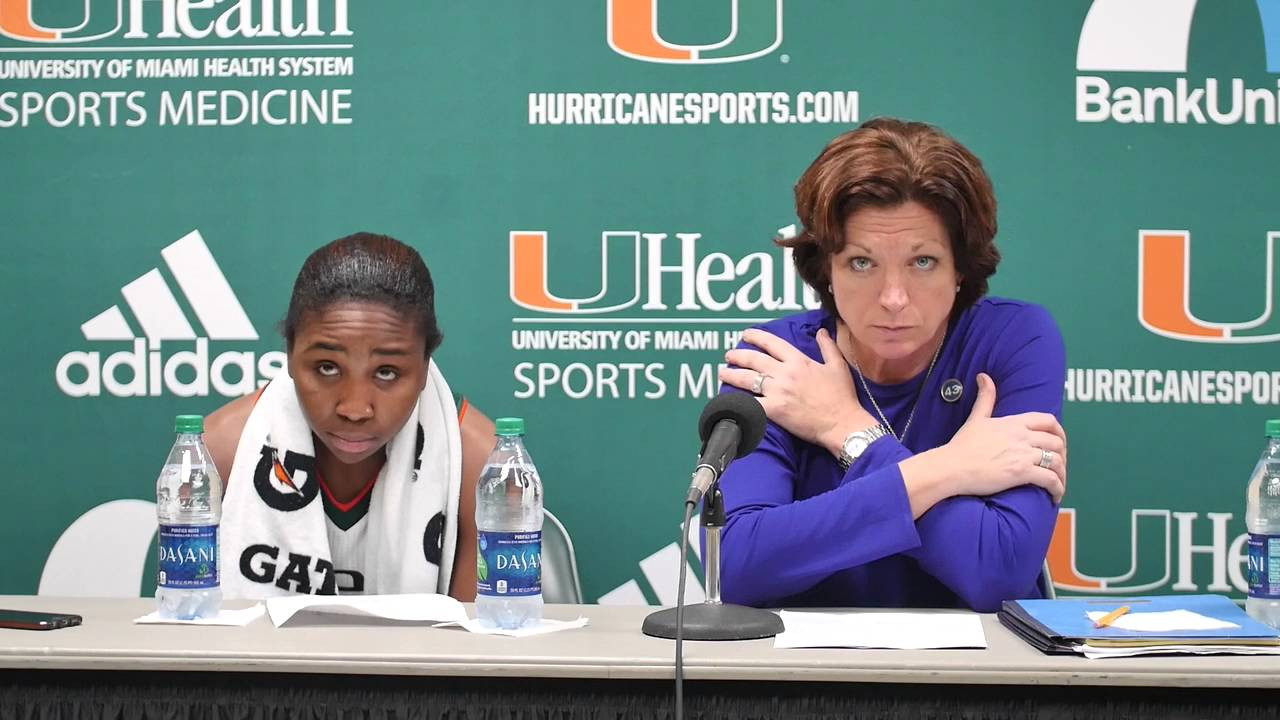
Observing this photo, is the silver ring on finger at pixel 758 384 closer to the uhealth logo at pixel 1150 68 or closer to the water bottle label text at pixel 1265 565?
the water bottle label text at pixel 1265 565

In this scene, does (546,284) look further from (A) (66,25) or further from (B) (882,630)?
(B) (882,630)

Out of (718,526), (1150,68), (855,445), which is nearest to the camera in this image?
(718,526)

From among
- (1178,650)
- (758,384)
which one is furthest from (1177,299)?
(1178,650)

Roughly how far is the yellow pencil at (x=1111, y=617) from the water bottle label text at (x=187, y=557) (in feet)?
3.90

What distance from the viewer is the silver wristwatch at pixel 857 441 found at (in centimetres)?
199

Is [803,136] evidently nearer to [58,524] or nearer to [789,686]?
[789,686]

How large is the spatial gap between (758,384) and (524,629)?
1.92ft

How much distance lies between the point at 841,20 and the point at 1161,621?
159 cm

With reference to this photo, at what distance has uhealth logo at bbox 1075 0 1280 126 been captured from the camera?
2760 millimetres

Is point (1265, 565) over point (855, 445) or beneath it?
beneath

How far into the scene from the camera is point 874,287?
2045 millimetres

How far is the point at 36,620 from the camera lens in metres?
1.74

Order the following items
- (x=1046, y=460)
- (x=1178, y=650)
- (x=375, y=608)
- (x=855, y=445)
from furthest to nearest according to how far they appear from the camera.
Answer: (x=855, y=445) → (x=1046, y=460) → (x=375, y=608) → (x=1178, y=650)

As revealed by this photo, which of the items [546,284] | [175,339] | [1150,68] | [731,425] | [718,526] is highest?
[1150,68]
